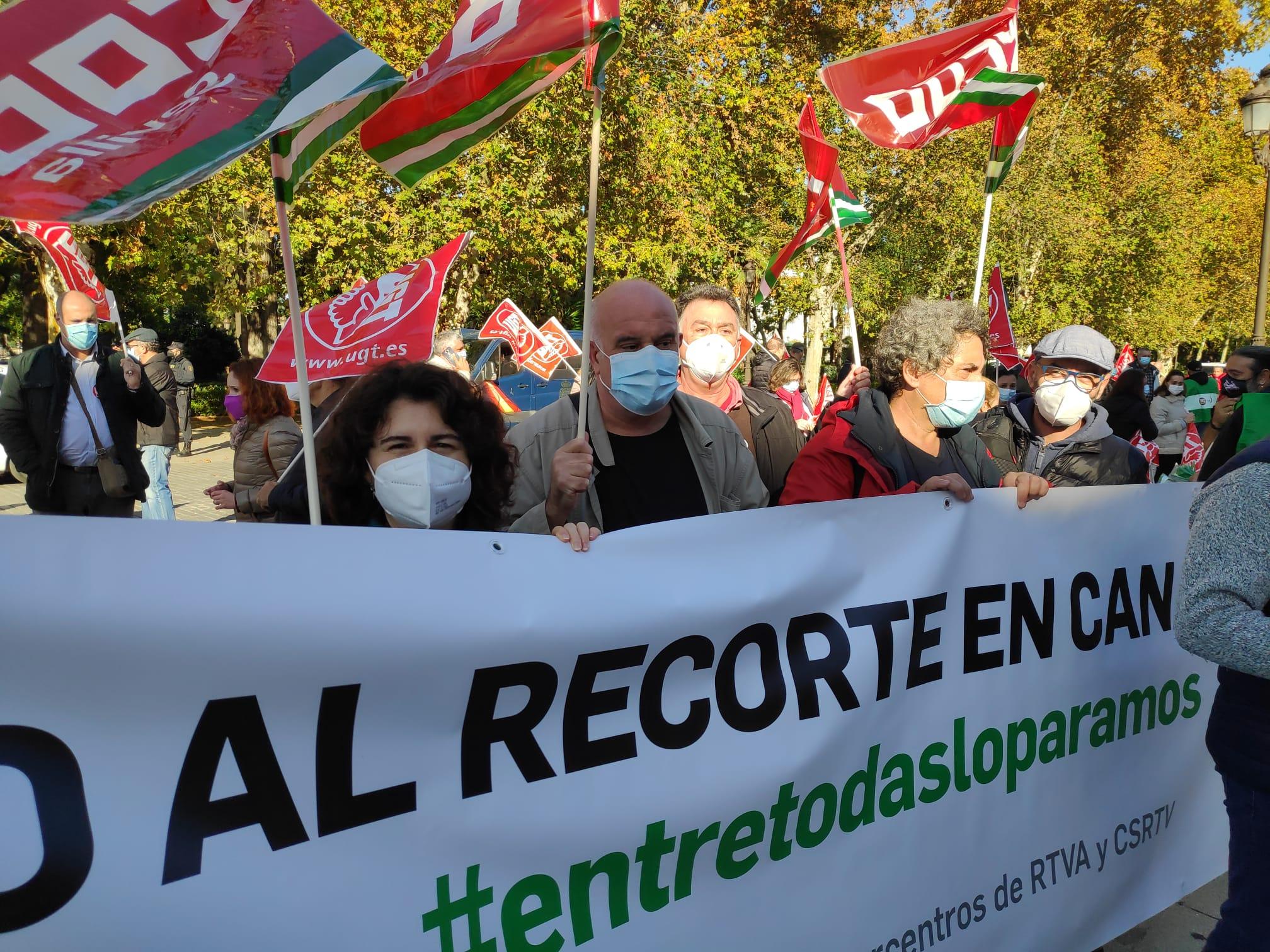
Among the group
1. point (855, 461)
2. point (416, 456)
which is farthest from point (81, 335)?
point (855, 461)

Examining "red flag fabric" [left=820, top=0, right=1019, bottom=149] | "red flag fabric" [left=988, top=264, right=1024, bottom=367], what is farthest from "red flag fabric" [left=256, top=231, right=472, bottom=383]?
"red flag fabric" [left=988, top=264, right=1024, bottom=367]

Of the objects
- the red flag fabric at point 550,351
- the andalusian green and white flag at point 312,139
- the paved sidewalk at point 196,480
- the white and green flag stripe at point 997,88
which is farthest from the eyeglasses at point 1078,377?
the red flag fabric at point 550,351

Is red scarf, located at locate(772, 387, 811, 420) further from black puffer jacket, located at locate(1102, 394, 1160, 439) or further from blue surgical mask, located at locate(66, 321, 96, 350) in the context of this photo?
blue surgical mask, located at locate(66, 321, 96, 350)

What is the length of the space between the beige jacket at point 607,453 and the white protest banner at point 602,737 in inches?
25.7

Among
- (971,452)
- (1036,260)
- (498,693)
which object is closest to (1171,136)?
(1036,260)

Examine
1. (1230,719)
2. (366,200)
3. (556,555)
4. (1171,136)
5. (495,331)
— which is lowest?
(1230,719)

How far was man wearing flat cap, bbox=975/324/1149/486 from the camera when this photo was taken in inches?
159

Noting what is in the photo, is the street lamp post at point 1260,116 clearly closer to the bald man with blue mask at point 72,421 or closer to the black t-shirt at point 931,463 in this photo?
the black t-shirt at point 931,463

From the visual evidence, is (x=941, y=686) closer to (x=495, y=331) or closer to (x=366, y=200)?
Answer: (x=495, y=331)

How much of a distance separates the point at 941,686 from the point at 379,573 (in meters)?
1.52

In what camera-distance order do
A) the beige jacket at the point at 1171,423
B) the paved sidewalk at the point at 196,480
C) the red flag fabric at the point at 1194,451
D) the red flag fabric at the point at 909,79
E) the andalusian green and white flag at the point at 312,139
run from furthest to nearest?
the beige jacket at the point at 1171,423 < the paved sidewalk at the point at 196,480 < the red flag fabric at the point at 1194,451 < the red flag fabric at the point at 909,79 < the andalusian green and white flag at the point at 312,139

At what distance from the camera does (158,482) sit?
8.87m

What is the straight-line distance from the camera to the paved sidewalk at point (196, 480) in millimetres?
11367

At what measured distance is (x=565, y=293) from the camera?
25.4m
